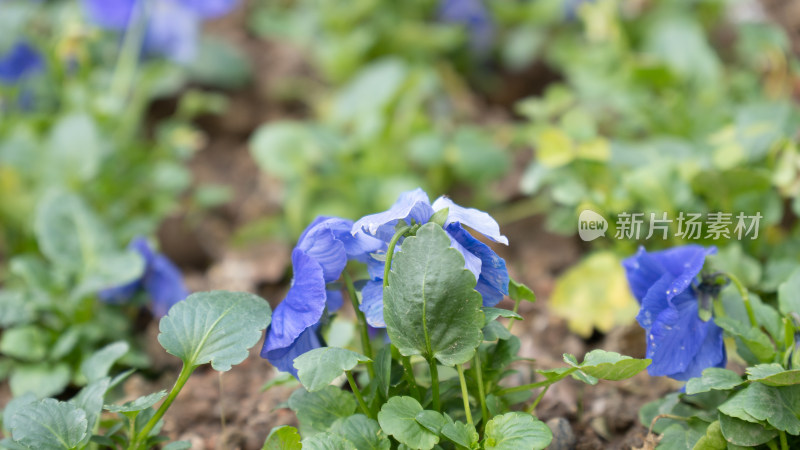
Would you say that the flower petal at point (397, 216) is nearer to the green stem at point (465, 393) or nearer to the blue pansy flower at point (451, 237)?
the blue pansy flower at point (451, 237)

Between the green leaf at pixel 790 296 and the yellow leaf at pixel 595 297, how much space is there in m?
0.46

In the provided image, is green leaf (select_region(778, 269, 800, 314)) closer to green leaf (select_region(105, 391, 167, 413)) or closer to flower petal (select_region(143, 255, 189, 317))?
green leaf (select_region(105, 391, 167, 413))

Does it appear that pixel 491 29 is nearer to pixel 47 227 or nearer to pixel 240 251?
pixel 240 251

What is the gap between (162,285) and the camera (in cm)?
173

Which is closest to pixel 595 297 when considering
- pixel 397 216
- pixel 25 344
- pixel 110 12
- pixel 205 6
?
pixel 397 216

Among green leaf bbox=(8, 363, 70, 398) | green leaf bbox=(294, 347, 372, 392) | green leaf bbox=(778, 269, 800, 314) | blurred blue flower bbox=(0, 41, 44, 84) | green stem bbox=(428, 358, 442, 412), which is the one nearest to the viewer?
green leaf bbox=(294, 347, 372, 392)

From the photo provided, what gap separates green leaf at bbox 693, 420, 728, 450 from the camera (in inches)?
45.1

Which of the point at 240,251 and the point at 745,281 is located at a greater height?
the point at 745,281

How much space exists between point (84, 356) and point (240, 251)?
71 centimetres

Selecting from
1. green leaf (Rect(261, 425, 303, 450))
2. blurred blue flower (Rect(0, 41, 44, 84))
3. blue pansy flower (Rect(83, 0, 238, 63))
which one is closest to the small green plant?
green leaf (Rect(261, 425, 303, 450))

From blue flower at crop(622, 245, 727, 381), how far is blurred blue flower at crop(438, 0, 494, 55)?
1783mm

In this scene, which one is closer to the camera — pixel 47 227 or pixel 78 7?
pixel 47 227

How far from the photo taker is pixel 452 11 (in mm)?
2918

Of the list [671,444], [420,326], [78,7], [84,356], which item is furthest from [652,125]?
[78,7]
